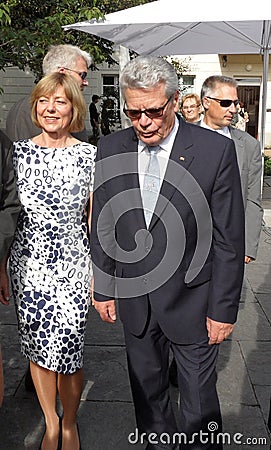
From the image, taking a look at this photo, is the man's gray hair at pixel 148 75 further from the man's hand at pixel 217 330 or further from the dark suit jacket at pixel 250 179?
the dark suit jacket at pixel 250 179

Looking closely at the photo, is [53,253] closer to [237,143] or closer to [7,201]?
[7,201]

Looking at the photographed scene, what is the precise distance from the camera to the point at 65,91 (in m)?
2.81

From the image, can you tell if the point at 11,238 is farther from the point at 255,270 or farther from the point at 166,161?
the point at 255,270

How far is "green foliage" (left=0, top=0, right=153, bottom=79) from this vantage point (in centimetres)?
771

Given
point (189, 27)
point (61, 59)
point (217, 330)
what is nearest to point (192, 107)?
point (189, 27)

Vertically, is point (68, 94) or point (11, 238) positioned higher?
point (68, 94)

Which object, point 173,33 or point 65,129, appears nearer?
point 65,129

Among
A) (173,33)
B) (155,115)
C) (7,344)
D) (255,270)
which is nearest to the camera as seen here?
(155,115)

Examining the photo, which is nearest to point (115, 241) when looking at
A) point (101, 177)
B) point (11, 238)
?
point (101, 177)

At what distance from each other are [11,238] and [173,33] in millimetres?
5776

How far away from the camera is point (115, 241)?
280 centimetres

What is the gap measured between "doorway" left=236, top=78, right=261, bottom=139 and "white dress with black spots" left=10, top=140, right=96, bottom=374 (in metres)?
20.6

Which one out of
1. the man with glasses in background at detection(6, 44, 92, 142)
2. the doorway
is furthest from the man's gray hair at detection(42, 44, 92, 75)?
the doorway

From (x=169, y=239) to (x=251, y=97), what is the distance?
69.7 feet
